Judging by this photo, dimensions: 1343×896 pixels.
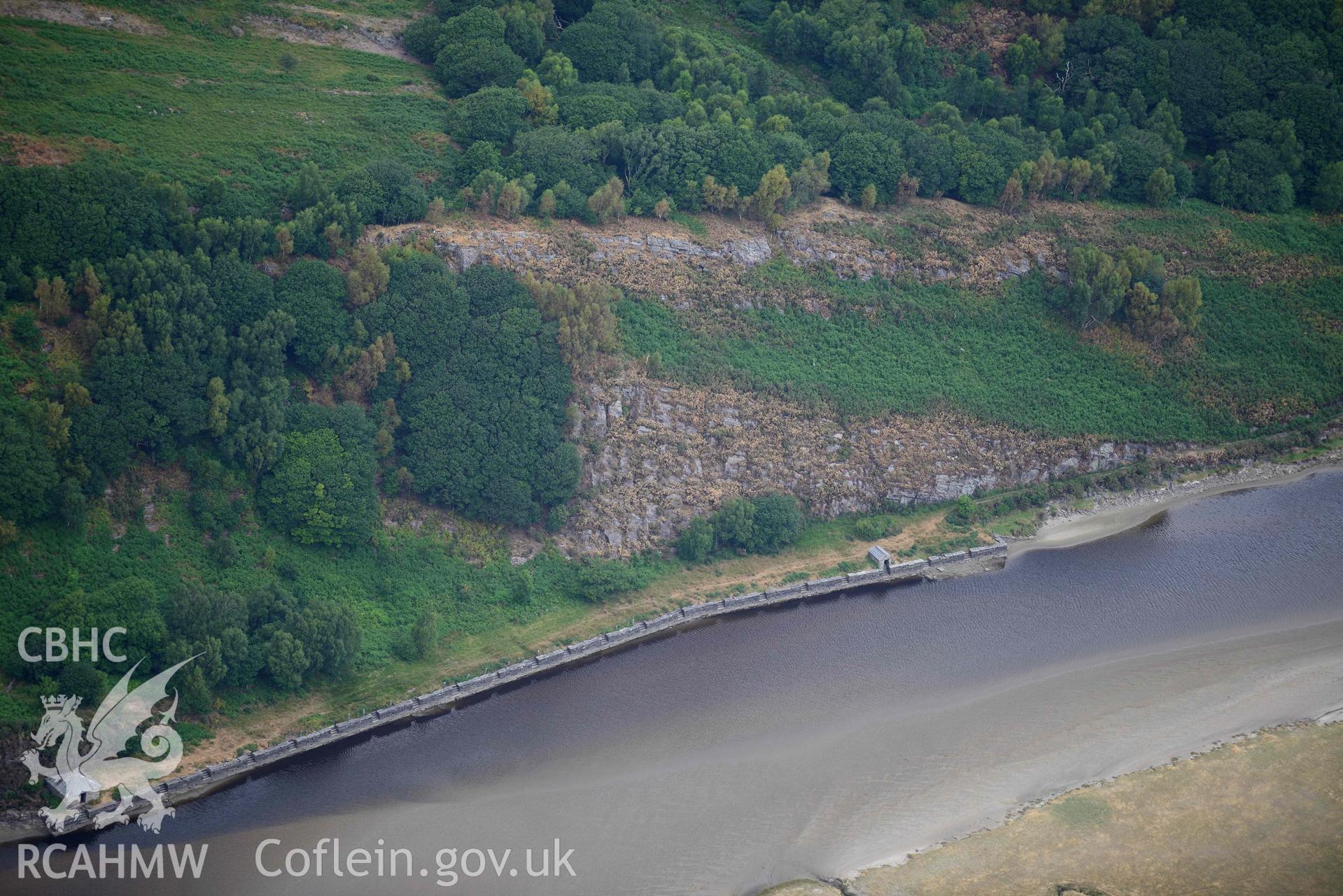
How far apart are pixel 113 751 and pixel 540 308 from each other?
35.4 m

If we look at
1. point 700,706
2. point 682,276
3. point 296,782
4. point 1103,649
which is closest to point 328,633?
point 296,782

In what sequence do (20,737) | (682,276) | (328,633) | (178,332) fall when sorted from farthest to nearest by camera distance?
(682,276)
(178,332)
(328,633)
(20,737)

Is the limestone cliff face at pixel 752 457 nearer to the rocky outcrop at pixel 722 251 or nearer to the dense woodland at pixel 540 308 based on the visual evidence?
the dense woodland at pixel 540 308

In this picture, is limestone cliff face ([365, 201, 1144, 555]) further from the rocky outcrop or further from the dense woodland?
the dense woodland

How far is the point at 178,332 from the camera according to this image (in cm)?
8012

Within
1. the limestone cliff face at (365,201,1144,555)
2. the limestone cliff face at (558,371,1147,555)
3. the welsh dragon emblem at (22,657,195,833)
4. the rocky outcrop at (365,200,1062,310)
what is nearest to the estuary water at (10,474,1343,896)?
the welsh dragon emblem at (22,657,195,833)

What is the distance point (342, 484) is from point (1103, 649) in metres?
42.6

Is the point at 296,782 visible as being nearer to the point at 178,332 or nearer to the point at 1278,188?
the point at 178,332

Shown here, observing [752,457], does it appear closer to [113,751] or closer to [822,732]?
[822,732]

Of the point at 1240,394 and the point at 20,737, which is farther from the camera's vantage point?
the point at 1240,394

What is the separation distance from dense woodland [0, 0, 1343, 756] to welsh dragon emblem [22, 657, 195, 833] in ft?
4.48

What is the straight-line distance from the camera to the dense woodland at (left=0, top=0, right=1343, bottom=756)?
→ 76312 mm

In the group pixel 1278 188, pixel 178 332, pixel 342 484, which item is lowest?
pixel 342 484

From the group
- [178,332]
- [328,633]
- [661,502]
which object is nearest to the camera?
[328,633]
